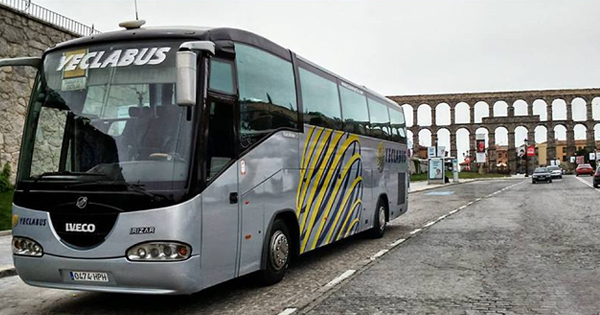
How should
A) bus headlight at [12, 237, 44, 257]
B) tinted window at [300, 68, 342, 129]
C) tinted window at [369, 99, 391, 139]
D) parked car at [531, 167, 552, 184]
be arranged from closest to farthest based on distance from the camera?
bus headlight at [12, 237, 44, 257]
tinted window at [300, 68, 342, 129]
tinted window at [369, 99, 391, 139]
parked car at [531, 167, 552, 184]

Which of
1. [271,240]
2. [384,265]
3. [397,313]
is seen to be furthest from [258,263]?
[384,265]

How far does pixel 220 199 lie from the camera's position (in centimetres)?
589

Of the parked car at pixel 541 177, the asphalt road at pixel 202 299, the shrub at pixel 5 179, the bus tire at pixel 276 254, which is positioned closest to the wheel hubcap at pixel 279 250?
the bus tire at pixel 276 254

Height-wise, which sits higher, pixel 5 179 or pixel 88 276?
pixel 5 179

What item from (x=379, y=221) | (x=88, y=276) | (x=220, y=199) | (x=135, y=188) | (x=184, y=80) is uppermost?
(x=184, y=80)

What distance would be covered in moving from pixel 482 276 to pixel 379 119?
5340 millimetres

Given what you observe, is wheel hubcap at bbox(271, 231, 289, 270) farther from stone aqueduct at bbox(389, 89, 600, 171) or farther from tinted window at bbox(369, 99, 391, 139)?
stone aqueduct at bbox(389, 89, 600, 171)

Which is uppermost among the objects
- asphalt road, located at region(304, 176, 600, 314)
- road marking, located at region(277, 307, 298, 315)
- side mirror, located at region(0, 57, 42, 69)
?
side mirror, located at region(0, 57, 42, 69)

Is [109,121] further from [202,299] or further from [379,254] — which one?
[379,254]

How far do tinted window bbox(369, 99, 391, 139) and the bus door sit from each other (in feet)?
19.8

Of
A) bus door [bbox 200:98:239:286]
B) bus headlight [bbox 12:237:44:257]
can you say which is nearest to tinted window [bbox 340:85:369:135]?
bus door [bbox 200:98:239:286]

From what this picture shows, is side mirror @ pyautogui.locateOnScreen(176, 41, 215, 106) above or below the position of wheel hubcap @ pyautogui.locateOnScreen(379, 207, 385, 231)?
above

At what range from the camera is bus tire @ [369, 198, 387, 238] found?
473 inches

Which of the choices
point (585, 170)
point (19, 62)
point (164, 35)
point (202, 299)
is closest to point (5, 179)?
point (19, 62)
